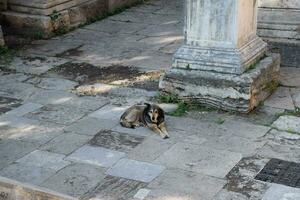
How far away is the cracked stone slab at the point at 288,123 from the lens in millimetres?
6304

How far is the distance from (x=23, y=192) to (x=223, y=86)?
9.69ft

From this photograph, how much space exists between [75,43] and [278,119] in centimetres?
445

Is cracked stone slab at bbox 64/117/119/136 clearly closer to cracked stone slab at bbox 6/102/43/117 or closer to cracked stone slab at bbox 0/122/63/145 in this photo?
cracked stone slab at bbox 0/122/63/145

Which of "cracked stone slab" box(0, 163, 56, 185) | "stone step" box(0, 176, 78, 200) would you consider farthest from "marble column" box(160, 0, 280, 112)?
"stone step" box(0, 176, 78, 200)

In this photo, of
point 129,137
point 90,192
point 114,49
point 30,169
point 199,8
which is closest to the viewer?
point 90,192

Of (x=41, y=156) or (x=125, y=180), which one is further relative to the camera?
(x=41, y=156)

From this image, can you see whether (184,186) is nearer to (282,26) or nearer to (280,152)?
(280,152)

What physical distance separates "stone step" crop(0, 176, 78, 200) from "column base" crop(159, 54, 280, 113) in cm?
273

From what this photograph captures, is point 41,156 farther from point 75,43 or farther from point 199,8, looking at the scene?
point 75,43

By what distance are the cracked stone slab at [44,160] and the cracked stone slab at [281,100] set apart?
262 cm

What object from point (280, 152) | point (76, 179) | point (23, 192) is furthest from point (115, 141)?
point (23, 192)

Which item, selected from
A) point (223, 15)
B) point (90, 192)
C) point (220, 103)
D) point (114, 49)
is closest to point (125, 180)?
point (90, 192)

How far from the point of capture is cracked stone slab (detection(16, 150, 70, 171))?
562 centimetres

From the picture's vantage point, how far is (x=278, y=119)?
6.54m
